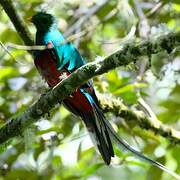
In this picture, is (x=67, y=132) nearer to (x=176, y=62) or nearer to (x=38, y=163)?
(x=38, y=163)

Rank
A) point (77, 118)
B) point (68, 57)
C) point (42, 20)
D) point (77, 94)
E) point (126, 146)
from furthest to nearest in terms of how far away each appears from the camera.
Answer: point (42, 20) → point (77, 118) → point (77, 94) → point (68, 57) → point (126, 146)

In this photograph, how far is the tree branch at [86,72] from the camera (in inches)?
98.2

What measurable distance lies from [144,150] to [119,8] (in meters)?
1.12

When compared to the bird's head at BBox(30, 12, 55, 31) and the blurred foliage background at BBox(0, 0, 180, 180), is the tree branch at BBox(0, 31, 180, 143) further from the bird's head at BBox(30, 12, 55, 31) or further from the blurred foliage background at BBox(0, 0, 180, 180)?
the bird's head at BBox(30, 12, 55, 31)

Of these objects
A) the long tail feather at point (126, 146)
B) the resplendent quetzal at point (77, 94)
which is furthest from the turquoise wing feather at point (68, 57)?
the long tail feather at point (126, 146)

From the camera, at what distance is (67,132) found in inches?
165

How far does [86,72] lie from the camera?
281 centimetres

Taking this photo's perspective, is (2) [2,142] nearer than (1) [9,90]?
Yes

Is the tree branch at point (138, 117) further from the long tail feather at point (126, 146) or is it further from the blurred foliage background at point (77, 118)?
the long tail feather at point (126, 146)

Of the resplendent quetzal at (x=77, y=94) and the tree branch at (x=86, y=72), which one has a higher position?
the tree branch at (x=86, y=72)

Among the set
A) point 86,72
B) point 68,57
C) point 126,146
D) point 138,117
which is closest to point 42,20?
point 68,57

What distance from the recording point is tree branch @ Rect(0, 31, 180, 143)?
2494 millimetres

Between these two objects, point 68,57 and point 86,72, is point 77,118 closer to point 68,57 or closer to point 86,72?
point 68,57

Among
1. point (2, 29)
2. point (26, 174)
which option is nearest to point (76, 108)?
point (26, 174)
